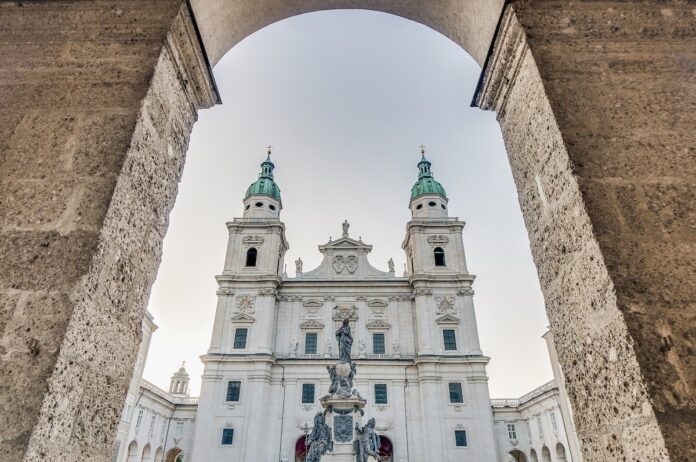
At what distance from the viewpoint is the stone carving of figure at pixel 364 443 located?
1388cm

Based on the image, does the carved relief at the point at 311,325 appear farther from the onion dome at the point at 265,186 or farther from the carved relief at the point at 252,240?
the onion dome at the point at 265,186

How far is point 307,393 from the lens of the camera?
24.8 m

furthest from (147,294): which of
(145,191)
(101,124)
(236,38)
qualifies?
(236,38)

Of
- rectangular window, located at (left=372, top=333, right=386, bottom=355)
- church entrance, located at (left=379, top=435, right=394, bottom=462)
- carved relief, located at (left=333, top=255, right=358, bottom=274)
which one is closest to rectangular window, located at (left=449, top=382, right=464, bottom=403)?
church entrance, located at (left=379, top=435, right=394, bottom=462)

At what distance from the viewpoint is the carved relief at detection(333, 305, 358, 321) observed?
90.3 feet

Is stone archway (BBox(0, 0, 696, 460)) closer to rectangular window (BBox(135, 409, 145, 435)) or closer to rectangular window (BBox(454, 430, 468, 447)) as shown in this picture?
rectangular window (BBox(454, 430, 468, 447))

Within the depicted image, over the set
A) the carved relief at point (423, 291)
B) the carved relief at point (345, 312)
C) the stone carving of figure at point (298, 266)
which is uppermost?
the stone carving of figure at point (298, 266)

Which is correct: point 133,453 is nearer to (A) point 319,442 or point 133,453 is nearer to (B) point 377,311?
(B) point 377,311

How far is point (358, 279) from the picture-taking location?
95.6 feet

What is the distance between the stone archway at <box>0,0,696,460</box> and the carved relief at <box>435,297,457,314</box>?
2530 cm

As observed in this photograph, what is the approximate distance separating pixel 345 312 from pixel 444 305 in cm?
654

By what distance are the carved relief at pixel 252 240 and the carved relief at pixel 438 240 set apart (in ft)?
40.0

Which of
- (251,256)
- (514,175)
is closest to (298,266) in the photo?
(251,256)

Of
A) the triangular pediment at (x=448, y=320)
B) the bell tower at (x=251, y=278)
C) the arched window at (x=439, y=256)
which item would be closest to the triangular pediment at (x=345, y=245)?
the bell tower at (x=251, y=278)
